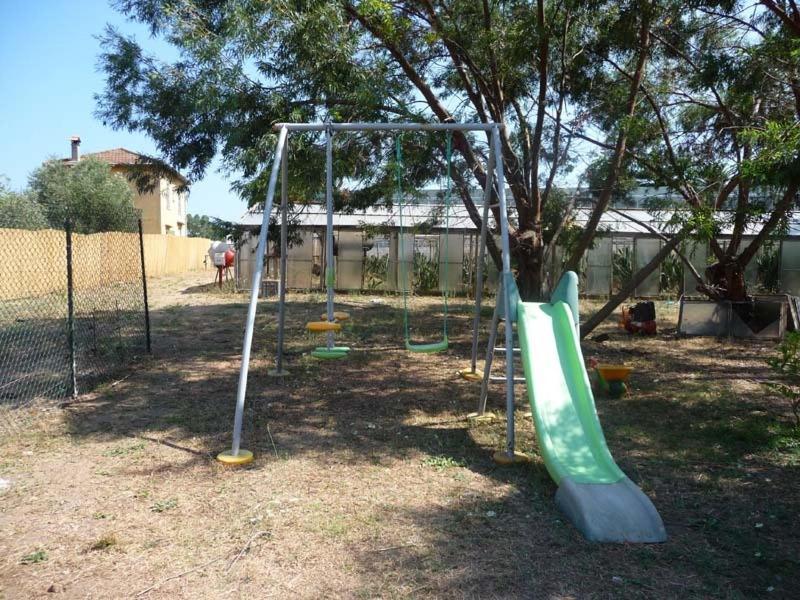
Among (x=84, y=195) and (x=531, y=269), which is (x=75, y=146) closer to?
(x=84, y=195)

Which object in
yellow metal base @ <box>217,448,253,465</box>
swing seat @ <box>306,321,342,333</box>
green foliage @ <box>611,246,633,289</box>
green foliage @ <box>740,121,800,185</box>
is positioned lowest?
yellow metal base @ <box>217,448,253,465</box>

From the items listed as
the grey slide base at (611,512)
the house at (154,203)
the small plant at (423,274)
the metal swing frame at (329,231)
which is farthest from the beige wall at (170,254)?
the grey slide base at (611,512)

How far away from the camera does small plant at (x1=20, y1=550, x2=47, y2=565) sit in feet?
11.0

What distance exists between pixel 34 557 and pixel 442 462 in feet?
8.91

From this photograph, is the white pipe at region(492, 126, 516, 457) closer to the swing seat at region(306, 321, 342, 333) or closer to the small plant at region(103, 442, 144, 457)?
the swing seat at region(306, 321, 342, 333)

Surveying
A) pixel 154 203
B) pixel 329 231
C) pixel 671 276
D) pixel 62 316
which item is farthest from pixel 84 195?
pixel 329 231

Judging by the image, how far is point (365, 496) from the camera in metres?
4.30

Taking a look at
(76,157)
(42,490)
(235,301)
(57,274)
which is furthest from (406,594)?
(76,157)

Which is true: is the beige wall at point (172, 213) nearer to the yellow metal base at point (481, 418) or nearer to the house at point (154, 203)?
the house at point (154, 203)

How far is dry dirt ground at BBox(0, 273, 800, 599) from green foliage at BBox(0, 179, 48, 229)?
14979 mm

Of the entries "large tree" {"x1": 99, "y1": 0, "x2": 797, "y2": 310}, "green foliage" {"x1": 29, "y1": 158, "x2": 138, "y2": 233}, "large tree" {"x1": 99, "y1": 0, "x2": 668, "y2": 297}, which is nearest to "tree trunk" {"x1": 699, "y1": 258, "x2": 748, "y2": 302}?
"large tree" {"x1": 99, "y1": 0, "x2": 797, "y2": 310}

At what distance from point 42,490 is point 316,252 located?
52.0 ft

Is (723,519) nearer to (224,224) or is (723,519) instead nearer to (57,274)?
(224,224)

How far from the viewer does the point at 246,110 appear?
7852 millimetres
